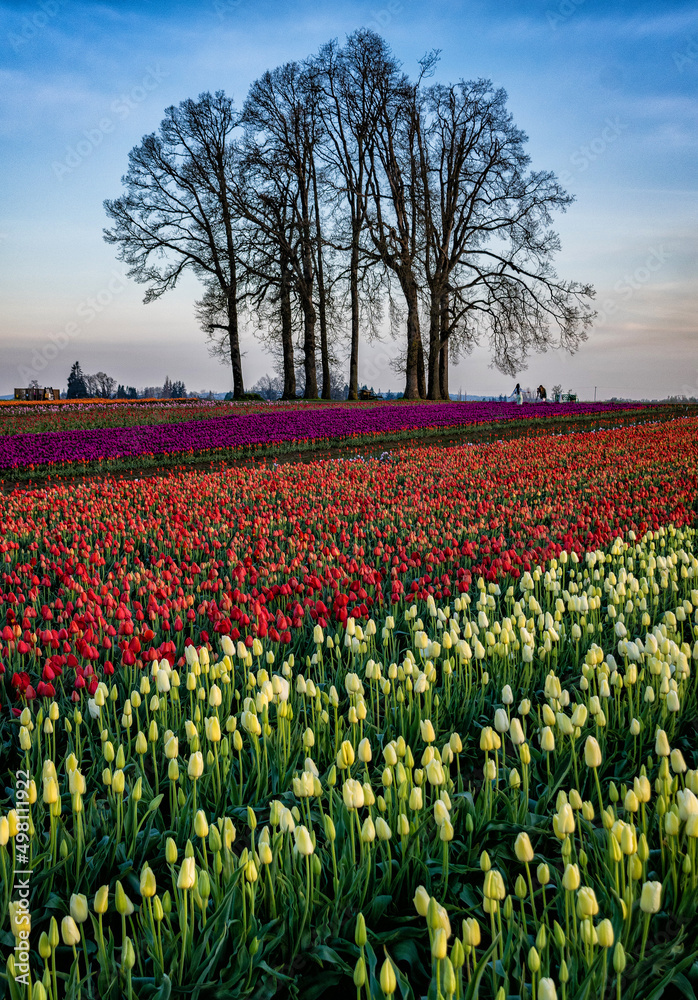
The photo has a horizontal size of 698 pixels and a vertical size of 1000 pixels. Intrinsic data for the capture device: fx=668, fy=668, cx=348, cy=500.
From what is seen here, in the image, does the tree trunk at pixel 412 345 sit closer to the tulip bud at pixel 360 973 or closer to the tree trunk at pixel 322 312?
the tree trunk at pixel 322 312

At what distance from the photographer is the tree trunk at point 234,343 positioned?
33812 millimetres

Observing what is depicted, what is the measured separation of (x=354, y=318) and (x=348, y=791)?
32931mm

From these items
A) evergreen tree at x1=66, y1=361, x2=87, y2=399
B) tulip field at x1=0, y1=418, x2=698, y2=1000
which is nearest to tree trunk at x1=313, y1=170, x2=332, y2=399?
tulip field at x1=0, y1=418, x2=698, y2=1000

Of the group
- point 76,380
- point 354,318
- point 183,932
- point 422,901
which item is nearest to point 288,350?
point 354,318

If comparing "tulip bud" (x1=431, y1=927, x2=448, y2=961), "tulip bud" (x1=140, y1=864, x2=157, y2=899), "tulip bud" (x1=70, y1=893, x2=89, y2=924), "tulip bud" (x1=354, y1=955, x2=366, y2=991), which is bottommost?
"tulip bud" (x1=354, y1=955, x2=366, y2=991)

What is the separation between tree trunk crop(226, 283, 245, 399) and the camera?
3381 centimetres

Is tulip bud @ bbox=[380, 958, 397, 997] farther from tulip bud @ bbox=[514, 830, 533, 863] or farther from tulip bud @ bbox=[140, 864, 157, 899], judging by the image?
tulip bud @ bbox=[140, 864, 157, 899]

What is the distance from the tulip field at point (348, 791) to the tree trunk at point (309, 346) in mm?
29030

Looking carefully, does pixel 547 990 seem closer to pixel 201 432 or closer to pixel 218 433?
pixel 218 433

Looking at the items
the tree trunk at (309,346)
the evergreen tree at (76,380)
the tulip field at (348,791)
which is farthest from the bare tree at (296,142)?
the evergreen tree at (76,380)

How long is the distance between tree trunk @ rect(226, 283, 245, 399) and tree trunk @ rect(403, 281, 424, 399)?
28.9ft

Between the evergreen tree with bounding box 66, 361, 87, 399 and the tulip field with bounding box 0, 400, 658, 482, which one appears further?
the evergreen tree with bounding box 66, 361, 87, 399

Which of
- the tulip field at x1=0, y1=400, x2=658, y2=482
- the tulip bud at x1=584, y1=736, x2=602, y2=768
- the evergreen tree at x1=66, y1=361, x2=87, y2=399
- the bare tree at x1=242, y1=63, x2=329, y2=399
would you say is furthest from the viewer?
the evergreen tree at x1=66, y1=361, x2=87, y2=399

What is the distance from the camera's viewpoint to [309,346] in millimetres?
34406
